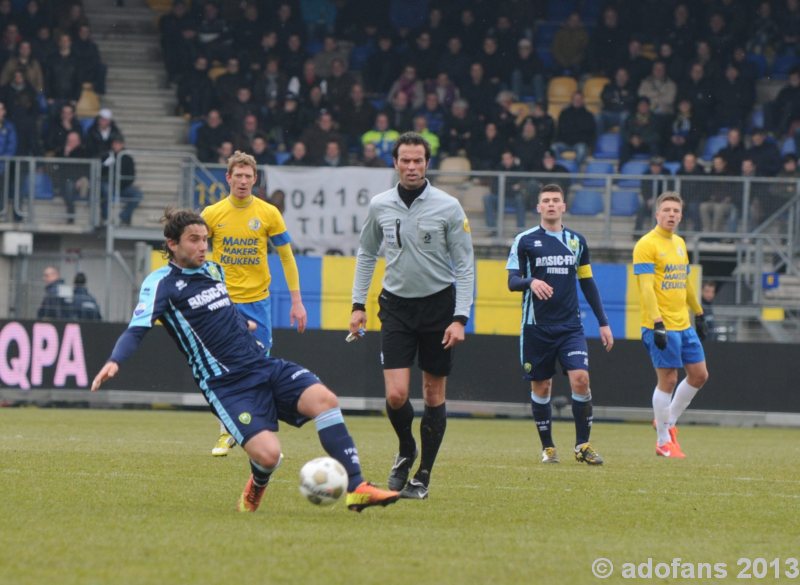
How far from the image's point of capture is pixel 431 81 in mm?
27406

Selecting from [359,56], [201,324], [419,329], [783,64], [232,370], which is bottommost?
[232,370]

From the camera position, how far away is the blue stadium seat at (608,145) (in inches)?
1046

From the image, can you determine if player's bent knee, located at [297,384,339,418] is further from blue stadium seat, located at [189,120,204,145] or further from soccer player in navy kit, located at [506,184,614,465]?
blue stadium seat, located at [189,120,204,145]

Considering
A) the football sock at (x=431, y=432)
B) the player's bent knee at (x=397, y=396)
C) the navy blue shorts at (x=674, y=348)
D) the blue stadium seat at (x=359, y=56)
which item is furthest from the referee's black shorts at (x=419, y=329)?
the blue stadium seat at (x=359, y=56)

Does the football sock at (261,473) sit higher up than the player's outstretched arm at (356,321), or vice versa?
the player's outstretched arm at (356,321)

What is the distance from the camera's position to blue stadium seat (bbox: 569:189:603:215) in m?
22.9

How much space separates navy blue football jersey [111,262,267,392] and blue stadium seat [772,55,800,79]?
73.6 ft

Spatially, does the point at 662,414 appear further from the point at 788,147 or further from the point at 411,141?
the point at 788,147

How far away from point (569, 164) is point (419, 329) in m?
16.7

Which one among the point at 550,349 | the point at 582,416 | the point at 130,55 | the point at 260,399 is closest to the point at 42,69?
the point at 130,55

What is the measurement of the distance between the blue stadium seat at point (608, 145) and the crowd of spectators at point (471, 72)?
22 centimetres

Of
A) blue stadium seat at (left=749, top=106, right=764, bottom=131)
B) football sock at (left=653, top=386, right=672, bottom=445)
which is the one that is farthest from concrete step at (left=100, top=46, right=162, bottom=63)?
football sock at (left=653, top=386, right=672, bottom=445)

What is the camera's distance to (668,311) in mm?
13875

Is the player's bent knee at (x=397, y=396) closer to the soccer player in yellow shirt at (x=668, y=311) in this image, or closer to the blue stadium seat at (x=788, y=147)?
the soccer player in yellow shirt at (x=668, y=311)
